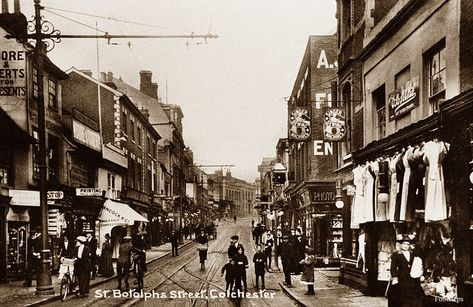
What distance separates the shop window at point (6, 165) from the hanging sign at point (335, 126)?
11725mm

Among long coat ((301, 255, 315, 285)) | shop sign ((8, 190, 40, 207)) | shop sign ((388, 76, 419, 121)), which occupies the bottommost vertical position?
long coat ((301, 255, 315, 285))

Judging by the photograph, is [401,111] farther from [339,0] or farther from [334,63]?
[334,63]

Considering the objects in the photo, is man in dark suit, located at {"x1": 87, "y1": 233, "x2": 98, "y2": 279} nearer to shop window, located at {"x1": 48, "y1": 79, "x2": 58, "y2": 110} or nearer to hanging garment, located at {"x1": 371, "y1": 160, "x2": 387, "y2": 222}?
shop window, located at {"x1": 48, "y1": 79, "x2": 58, "y2": 110}

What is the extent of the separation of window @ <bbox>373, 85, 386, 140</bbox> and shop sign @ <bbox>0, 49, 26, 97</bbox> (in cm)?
1096

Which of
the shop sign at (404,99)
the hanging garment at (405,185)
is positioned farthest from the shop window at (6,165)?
the hanging garment at (405,185)

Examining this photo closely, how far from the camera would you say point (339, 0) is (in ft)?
80.0

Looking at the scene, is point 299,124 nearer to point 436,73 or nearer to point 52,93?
point 52,93

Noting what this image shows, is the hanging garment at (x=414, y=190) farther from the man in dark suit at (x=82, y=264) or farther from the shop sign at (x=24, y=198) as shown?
the shop sign at (x=24, y=198)

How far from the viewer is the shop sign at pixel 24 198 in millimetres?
24203

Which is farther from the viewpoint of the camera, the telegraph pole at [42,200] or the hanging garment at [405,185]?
the telegraph pole at [42,200]

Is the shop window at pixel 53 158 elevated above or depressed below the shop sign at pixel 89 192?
above

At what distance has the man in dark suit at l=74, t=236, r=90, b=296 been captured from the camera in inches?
744

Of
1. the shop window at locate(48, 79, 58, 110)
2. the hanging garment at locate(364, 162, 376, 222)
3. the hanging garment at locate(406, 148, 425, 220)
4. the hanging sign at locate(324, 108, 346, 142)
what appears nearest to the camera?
the hanging garment at locate(406, 148, 425, 220)

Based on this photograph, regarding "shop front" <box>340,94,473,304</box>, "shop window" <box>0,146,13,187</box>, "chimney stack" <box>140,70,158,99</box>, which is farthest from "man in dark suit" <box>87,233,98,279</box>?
"chimney stack" <box>140,70,158,99</box>
